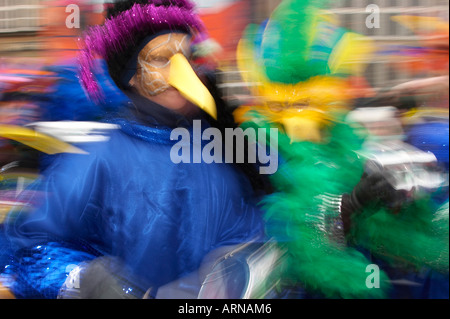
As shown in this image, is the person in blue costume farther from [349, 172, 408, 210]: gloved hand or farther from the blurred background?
[349, 172, 408, 210]: gloved hand

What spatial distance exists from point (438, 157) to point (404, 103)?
24 cm

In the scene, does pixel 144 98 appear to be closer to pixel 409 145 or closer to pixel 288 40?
pixel 288 40

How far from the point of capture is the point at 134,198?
186 cm

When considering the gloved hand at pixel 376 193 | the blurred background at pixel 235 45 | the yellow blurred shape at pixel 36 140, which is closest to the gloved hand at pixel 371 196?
the gloved hand at pixel 376 193

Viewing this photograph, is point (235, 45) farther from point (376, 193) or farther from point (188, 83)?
point (376, 193)

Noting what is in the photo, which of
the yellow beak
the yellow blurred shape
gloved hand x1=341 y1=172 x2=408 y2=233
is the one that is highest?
the yellow beak

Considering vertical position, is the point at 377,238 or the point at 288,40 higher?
the point at 288,40

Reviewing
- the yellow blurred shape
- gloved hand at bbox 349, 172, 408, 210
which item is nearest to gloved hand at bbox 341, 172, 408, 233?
gloved hand at bbox 349, 172, 408, 210

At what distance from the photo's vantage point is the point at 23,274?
188 centimetres

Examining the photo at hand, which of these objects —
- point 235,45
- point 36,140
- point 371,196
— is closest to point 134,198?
point 36,140

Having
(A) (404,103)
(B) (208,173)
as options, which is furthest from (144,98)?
(A) (404,103)

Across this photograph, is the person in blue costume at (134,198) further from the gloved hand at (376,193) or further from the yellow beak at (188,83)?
the gloved hand at (376,193)

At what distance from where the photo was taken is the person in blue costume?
1852 mm

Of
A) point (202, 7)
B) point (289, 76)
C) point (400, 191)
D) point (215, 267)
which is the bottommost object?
point (215, 267)
